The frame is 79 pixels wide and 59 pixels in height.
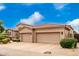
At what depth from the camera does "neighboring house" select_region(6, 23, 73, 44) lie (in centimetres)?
330

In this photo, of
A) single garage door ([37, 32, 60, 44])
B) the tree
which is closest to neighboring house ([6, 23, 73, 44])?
single garage door ([37, 32, 60, 44])

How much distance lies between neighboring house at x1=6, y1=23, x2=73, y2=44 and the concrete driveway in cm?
7

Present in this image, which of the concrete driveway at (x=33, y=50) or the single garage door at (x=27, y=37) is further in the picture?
the single garage door at (x=27, y=37)

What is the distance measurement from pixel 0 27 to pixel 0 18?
14 cm

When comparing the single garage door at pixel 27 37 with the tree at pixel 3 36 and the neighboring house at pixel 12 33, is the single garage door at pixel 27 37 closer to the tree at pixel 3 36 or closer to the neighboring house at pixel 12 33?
the neighboring house at pixel 12 33

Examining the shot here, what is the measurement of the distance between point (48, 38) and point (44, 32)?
0.10 meters

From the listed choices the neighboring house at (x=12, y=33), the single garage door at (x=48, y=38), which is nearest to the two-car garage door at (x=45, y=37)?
the single garage door at (x=48, y=38)

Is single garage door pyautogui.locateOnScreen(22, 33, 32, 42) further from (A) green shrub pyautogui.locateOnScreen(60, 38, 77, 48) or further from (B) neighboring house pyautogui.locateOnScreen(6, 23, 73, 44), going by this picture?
(A) green shrub pyautogui.locateOnScreen(60, 38, 77, 48)

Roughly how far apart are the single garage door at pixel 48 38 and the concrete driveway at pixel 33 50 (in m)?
0.06

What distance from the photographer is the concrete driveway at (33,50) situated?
3.25m

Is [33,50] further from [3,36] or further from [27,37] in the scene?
[3,36]

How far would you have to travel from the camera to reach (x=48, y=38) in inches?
132

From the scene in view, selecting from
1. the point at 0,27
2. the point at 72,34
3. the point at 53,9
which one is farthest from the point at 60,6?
the point at 0,27

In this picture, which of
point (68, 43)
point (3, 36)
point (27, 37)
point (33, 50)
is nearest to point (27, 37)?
point (27, 37)
